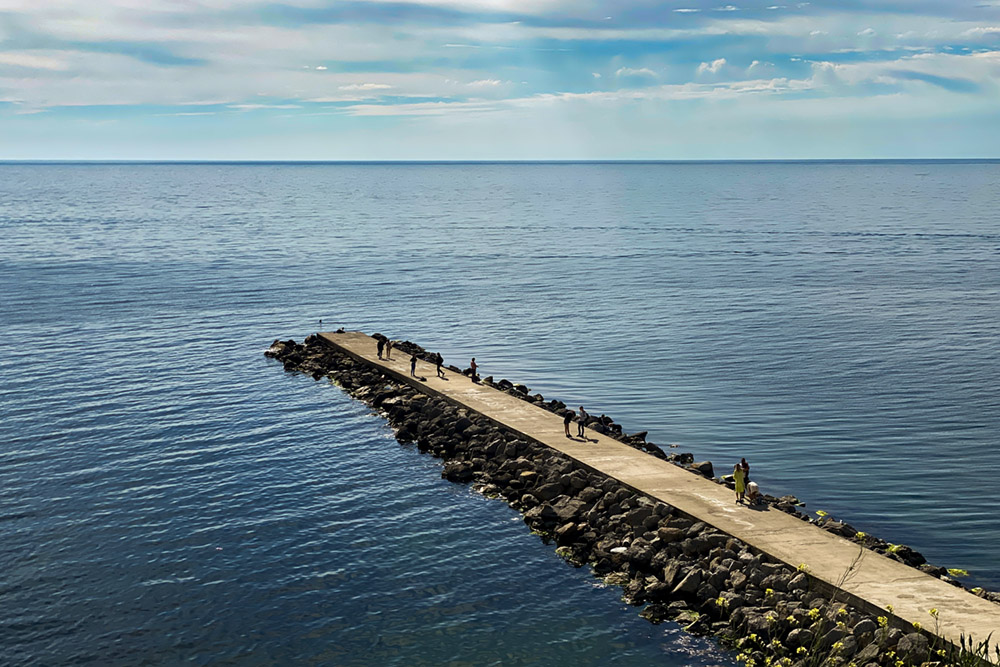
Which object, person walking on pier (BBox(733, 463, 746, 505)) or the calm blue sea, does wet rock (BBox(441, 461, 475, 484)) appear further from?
person walking on pier (BBox(733, 463, 746, 505))

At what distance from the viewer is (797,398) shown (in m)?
53.4

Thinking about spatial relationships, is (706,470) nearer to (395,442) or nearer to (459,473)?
(459,473)

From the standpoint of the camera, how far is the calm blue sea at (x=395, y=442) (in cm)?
Result: 2817

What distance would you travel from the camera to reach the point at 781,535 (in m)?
31.1

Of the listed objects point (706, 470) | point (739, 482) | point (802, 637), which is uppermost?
point (739, 482)

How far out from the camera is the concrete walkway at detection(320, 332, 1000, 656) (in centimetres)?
2548

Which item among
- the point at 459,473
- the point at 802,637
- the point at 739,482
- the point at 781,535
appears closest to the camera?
the point at 802,637

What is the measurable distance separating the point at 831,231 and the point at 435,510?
447 feet

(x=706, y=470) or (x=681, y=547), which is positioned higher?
(x=706, y=470)

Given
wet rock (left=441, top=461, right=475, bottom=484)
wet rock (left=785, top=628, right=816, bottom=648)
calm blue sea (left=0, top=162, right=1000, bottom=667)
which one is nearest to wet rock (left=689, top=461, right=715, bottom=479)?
calm blue sea (left=0, top=162, right=1000, bottom=667)

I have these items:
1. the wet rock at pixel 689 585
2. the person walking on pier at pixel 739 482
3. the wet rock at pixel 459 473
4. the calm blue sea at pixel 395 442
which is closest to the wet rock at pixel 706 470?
the calm blue sea at pixel 395 442

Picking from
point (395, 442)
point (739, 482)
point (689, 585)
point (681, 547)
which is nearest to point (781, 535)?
point (681, 547)

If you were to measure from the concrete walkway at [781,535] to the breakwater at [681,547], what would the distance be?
0.08 meters

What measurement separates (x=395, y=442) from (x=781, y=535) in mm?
21098
